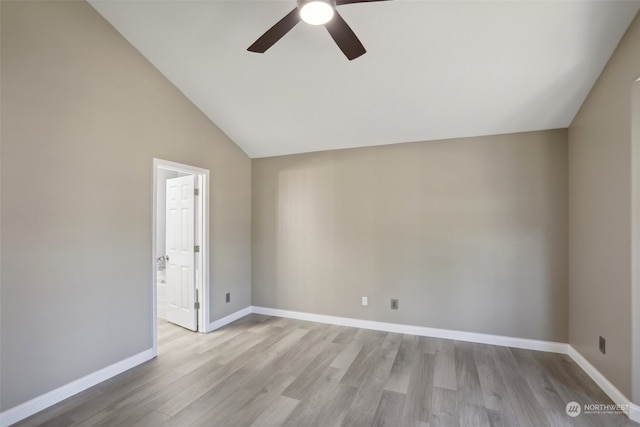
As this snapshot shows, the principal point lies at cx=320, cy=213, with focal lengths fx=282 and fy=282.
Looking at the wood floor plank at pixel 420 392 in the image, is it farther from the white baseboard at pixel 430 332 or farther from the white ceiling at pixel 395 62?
the white ceiling at pixel 395 62

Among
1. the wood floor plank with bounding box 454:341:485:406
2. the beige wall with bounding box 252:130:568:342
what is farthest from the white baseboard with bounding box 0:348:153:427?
the wood floor plank with bounding box 454:341:485:406

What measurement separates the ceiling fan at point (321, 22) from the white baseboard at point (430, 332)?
315cm

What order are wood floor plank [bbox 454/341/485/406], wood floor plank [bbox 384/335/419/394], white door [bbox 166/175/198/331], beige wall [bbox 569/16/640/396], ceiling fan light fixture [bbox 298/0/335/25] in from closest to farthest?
ceiling fan light fixture [bbox 298/0/335/25] → beige wall [bbox 569/16/640/396] → wood floor plank [bbox 454/341/485/406] → wood floor plank [bbox 384/335/419/394] → white door [bbox 166/175/198/331]

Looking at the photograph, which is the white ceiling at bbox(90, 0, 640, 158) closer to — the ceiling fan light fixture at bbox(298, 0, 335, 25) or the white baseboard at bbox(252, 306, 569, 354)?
the ceiling fan light fixture at bbox(298, 0, 335, 25)

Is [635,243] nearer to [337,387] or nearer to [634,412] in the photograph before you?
[634,412]

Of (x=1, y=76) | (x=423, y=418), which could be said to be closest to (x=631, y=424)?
(x=423, y=418)

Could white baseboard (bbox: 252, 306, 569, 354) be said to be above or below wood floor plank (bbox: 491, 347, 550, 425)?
above

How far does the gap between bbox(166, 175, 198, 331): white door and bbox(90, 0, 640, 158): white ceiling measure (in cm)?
117

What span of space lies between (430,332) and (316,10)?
11.5ft

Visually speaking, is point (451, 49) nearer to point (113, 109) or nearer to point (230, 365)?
point (113, 109)

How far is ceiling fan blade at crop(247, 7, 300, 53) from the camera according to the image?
1.64 meters

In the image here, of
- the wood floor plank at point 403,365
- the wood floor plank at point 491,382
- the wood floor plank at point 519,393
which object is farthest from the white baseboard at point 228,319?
the wood floor plank at point 519,393

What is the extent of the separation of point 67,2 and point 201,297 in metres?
3.14

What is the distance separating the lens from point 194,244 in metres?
3.64
